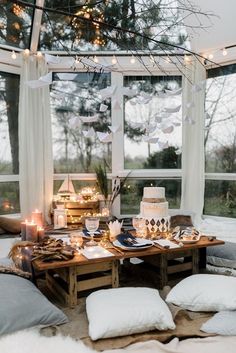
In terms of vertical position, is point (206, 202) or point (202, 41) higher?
point (202, 41)

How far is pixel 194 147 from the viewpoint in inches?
199

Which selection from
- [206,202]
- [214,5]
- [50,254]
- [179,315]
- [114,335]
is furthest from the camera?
[206,202]

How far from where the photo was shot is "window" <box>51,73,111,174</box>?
204 inches

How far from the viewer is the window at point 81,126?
518cm

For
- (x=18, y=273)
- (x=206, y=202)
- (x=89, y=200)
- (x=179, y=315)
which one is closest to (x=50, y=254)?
(x=18, y=273)

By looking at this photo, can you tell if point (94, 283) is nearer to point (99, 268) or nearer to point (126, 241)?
point (99, 268)

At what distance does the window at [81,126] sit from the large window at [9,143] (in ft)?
1.88

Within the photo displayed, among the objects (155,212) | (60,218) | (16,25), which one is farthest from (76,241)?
(16,25)

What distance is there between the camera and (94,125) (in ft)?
17.3

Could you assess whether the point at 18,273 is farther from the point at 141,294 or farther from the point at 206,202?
the point at 206,202

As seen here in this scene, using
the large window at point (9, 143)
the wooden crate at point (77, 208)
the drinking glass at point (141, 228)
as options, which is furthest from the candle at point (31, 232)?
the large window at point (9, 143)

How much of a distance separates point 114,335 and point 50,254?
27.7 inches

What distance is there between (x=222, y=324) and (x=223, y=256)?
117 centimetres

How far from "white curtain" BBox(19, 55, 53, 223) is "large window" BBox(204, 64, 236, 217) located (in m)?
2.40
